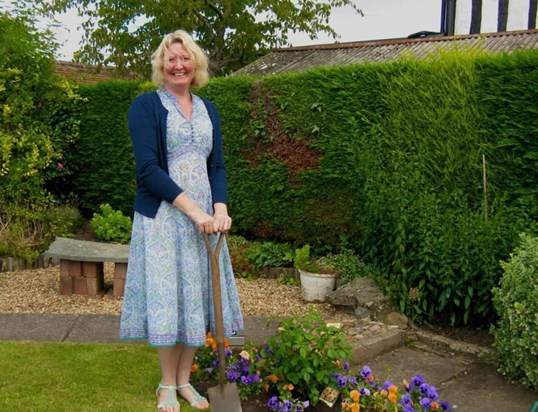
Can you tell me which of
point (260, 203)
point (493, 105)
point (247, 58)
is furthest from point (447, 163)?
point (247, 58)

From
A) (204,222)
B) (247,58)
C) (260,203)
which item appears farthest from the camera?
(247,58)

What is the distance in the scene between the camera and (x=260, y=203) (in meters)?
7.25

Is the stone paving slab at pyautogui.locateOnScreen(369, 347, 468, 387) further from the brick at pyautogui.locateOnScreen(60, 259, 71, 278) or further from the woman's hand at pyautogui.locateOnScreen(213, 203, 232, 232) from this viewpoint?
the brick at pyautogui.locateOnScreen(60, 259, 71, 278)

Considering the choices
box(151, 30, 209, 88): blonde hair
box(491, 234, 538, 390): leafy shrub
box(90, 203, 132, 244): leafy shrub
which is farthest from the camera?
box(90, 203, 132, 244): leafy shrub

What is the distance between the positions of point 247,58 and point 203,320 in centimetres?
1315

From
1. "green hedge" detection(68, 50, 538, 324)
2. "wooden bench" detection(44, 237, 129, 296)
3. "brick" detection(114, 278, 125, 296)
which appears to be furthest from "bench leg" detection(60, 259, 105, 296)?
"green hedge" detection(68, 50, 538, 324)

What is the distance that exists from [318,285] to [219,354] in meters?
2.81

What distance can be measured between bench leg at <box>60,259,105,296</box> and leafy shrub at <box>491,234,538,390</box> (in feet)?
10.9

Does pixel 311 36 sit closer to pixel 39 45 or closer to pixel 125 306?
pixel 39 45

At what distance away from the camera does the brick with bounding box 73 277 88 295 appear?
5518mm

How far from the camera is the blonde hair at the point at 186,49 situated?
9.67 ft

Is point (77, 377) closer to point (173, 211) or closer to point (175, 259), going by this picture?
point (175, 259)

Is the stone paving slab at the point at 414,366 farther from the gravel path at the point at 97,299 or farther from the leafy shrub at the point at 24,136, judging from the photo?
the leafy shrub at the point at 24,136

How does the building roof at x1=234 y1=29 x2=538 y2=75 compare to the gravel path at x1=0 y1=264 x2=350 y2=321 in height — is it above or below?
above
